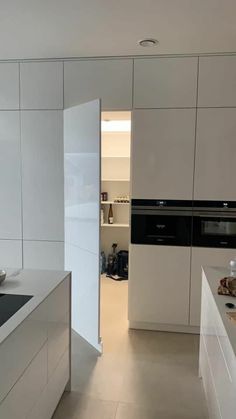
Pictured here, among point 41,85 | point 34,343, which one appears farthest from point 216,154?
point 34,343

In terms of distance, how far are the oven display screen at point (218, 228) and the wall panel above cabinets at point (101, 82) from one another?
1302mm

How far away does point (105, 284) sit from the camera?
15.4 ft

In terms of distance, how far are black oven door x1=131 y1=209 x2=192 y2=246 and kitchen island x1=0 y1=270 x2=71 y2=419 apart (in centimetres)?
118

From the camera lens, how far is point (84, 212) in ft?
9.80

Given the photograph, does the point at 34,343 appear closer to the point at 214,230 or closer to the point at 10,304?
the point at 10,304

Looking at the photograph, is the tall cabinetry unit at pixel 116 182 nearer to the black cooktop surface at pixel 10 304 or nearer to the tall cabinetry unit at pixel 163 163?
the tall cabinetry unit at pixel 163 163

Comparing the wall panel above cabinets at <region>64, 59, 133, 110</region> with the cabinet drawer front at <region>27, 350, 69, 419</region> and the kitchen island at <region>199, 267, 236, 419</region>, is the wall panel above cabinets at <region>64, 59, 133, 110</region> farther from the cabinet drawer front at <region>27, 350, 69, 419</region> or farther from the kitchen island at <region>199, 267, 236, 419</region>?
the cabinet drawer front at <region>27, 350, 69, 419</region>

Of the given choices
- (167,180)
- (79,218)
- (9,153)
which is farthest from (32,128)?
(167,180)

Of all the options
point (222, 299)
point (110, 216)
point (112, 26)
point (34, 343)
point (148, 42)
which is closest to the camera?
point (34, 343)

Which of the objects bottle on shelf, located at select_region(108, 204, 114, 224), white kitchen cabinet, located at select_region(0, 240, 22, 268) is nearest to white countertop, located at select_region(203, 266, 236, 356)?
white kitchen cabinet, located at select_region(0, 240, 22, 268)

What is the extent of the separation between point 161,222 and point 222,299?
1414mm

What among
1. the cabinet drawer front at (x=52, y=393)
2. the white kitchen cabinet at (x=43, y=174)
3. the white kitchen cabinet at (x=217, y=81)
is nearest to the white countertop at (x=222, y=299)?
the cabinet drawer front at (x=52, y=393)

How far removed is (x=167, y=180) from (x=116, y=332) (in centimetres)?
152

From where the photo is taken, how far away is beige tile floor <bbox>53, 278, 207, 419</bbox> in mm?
2199
